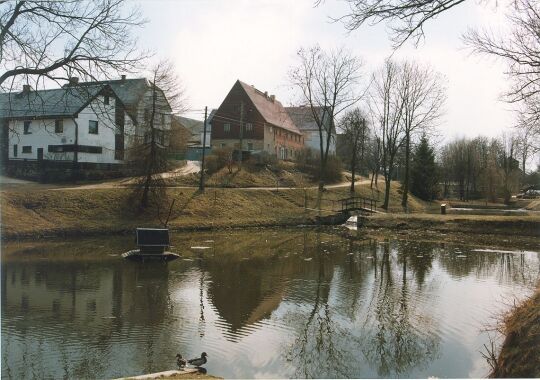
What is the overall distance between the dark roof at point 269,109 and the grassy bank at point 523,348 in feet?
167

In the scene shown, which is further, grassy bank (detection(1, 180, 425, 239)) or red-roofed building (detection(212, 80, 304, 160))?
red-roofed building (detection(212, 80, 304, 160))

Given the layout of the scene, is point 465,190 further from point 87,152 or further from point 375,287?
point 375,287

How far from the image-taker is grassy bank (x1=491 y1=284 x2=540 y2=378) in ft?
20.9

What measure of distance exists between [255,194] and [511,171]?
36.4m

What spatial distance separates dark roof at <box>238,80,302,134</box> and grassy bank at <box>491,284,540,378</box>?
50963 mm

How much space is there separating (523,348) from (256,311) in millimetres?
7151

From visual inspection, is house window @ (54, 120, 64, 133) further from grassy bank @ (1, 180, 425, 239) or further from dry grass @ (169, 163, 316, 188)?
grassy bank @ (1, 180, 425, 239)

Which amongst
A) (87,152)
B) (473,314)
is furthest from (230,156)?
(473,314)

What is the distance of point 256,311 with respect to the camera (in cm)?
1273

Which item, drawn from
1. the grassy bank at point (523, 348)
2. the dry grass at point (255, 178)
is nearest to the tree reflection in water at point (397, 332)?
the grassy bank at point (523, 348)

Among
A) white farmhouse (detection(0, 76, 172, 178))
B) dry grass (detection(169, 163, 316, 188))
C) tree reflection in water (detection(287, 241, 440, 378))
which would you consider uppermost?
white farmhouse (detection(0, 76, 172, 178))

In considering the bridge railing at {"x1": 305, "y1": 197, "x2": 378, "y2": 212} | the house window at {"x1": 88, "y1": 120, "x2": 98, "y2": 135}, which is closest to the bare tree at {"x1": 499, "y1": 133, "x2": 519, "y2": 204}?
the bridge railing at {"x1": 305, "y1": 197, "x2": 378, "y2": 212}

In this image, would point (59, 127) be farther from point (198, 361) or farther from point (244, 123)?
point (198, 361)

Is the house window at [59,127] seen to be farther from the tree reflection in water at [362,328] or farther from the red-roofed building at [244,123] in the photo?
the tree reflection in water at [362,328]
